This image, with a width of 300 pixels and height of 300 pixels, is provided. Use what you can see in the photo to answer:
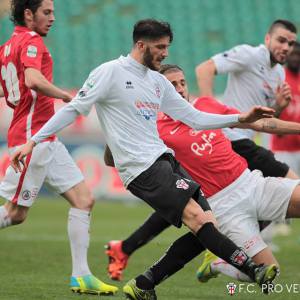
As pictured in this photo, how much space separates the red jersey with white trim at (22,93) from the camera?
6.79 meters

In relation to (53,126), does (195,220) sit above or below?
below

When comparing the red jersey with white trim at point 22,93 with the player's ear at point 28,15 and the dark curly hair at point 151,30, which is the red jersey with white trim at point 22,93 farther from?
the dark curly hair at point 151,30

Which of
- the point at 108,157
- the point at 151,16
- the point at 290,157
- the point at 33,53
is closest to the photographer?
the point at 108,157

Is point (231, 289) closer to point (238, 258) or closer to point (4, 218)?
point (238, 258)

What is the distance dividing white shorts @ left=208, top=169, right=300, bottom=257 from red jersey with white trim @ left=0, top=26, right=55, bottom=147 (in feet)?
4.92

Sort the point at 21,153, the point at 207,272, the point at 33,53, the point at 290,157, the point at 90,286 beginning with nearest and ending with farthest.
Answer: the point at 21,153 → the point at 33,53 → the point at 90,286 → the point at 207,272 → the point at 290,157

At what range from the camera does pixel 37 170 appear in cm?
684

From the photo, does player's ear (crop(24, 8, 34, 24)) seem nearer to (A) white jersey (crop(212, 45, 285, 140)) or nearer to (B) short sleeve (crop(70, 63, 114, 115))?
(B) short sleeve (crop(70, 63, 114, 115))

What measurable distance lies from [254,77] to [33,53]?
2.63 meters

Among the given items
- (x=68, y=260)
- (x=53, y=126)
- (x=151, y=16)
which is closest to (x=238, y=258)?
(x=53, y=126)

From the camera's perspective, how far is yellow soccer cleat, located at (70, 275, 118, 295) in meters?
6.73

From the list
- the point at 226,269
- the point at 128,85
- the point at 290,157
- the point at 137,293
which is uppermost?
the point at 128,85

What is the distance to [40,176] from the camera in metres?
6.85

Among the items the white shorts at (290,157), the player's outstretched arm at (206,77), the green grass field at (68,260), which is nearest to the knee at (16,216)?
the green grass field at (68,260)
